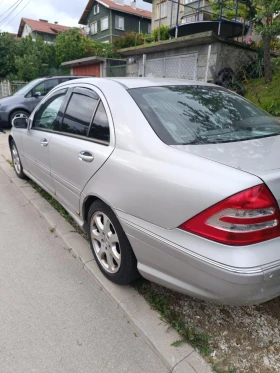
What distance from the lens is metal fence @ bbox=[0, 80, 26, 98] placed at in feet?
55.8

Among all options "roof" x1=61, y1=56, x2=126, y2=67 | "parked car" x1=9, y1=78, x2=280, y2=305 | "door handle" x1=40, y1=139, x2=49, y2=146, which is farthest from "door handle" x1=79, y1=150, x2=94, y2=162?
"roof" x1=61, y1=56, x2=126, y2=67

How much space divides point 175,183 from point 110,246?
93 cm

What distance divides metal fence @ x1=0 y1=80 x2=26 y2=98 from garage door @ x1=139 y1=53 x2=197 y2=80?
9960 mm

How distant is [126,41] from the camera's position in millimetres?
21219

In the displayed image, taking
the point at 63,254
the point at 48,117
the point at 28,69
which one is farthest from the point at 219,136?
the point at 28,69

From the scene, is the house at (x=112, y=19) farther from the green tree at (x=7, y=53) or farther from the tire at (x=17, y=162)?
the tire at (x=17, y=162)

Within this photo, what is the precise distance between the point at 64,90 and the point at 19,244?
5.65 ft

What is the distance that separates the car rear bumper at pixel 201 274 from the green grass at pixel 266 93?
523 centimetres

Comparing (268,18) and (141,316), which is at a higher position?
(268,18)

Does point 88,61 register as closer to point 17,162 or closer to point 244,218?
point 17,162

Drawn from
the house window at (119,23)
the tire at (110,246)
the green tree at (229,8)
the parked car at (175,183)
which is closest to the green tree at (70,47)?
Answer: the green tree at (229,8)

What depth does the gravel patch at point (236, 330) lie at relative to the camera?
5.51 ft

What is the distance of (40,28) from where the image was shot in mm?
36281

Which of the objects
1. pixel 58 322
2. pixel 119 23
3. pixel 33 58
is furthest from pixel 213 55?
pixel 119 23
